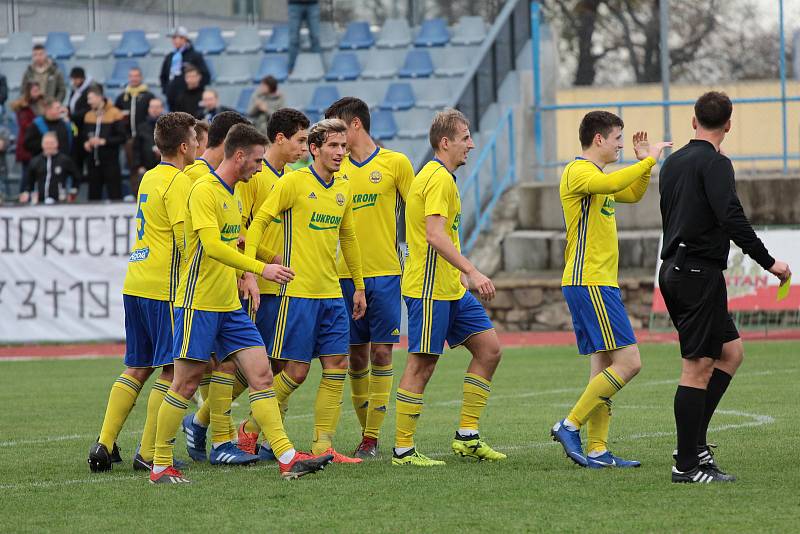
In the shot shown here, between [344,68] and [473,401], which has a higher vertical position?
[344,68]

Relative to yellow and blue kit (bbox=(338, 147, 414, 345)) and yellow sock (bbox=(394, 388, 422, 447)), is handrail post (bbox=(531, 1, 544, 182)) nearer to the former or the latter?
yellow and blue kit (bbox=(338, 147, 414, 345))

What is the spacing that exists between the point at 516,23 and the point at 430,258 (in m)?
15.3

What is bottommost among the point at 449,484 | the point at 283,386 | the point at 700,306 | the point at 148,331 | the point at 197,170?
the point at 449,484

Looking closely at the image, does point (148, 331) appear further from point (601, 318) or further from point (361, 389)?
point (601, 318)

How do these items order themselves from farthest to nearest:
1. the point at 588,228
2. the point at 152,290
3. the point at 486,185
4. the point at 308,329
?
the point at 486,185
the point at 152,290
the point at 308,329
the point at 588,228

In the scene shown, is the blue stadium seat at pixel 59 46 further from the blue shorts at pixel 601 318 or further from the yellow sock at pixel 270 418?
the blue shorts at pixel 601 318

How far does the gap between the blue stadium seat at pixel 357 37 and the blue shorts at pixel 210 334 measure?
1689 cm

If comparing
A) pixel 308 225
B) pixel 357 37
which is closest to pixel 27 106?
pixel 357 37

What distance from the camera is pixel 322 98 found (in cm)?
2256

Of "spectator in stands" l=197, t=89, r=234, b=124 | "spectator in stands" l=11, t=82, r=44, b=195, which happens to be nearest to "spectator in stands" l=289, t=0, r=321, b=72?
"spectator in stands" l=11, t=82, r=44, b=195

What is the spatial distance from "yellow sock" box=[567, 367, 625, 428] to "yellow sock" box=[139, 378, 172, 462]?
8.26ft

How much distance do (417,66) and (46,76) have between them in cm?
614

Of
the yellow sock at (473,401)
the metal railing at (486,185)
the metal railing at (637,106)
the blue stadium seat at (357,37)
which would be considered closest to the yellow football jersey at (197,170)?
the yellow sock at (473,401)

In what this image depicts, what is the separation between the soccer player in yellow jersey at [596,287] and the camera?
26.3 feet
